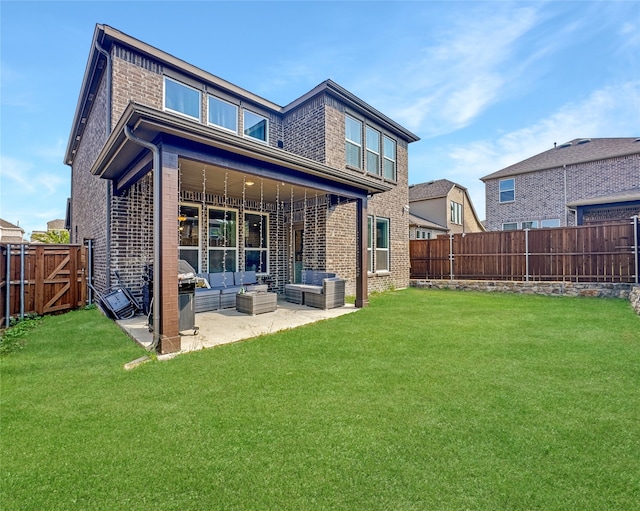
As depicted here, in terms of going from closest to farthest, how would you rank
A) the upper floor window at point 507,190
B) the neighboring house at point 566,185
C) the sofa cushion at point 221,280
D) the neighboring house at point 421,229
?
1. the sofa cushion at point 221,280
2. the neighboring house at point 566,185
3. the neighboring house at point 421,229
4. the upper floor window at point 507,190

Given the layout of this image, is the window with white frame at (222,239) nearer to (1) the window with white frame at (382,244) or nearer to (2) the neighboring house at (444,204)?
(1) the window with white frame at (382,244)

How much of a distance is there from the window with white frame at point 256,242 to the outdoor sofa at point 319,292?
1687 millimetres

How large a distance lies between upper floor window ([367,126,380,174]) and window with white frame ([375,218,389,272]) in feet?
6.02

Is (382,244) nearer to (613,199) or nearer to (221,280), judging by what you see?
(221,280)

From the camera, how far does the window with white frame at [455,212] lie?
23.4 metres

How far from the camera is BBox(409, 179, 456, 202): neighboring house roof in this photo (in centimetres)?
2312

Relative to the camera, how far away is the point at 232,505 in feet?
5.87

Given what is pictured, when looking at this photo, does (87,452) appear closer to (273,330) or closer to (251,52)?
(273,330)

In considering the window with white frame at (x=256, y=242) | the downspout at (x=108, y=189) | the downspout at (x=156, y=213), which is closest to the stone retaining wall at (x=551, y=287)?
the window with white frame at (x=256, y=242)

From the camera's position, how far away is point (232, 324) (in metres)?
6.16

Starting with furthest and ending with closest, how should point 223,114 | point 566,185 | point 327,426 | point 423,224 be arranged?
point 423,224 → point 566,185 → point 223,114 → point 327,426

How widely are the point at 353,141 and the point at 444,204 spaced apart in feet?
47.5

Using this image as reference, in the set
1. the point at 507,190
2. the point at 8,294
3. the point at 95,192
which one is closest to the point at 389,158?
the point at 95,192

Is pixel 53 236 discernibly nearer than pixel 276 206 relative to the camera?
No
